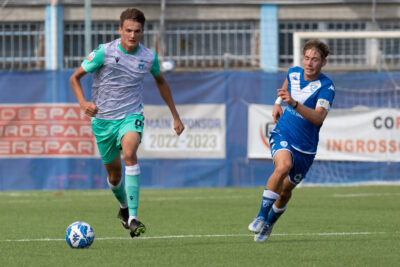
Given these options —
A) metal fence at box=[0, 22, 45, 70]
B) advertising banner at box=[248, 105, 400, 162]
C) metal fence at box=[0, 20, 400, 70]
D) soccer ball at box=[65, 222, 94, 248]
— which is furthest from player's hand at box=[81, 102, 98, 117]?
metal fence at box=[0, 22, 45, 70]

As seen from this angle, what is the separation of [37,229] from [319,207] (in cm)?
433

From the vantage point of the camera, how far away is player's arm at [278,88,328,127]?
7.81 meters

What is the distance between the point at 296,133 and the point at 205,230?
1663mm

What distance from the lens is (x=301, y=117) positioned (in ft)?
27.7

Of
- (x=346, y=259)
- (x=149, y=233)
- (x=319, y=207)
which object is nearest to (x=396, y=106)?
(x=319, y=207)

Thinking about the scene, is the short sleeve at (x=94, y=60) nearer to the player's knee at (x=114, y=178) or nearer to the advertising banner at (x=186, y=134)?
the player's knee at (x=114, y=178)

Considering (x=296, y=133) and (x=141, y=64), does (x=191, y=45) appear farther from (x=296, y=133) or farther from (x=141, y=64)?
(x=296, y=133)

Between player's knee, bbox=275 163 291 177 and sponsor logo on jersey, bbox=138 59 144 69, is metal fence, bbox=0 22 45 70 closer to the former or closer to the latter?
sponsor logo on jersey, bbox=138 59 144 69

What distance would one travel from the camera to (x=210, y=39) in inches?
991

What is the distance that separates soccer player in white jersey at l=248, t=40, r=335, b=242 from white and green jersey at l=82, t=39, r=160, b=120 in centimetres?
139

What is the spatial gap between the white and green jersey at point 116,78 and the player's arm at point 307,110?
166 centimetres

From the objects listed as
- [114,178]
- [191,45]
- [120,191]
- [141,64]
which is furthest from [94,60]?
[191,45]

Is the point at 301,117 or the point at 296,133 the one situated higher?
the point at 301,117

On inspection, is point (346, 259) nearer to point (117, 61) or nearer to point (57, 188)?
point (117, 61)
